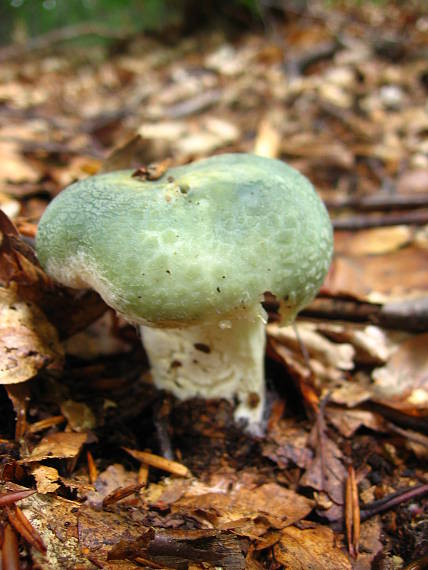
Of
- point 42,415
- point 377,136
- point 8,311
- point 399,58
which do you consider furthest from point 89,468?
point 399,58

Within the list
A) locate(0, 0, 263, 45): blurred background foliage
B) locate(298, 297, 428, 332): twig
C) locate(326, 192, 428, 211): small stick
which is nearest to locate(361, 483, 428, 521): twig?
locate(298, 297, 428, 332): twig

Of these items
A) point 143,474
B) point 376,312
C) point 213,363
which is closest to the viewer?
point 143,474

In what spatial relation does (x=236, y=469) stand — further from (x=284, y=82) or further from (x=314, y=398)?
(x=284, y=82)

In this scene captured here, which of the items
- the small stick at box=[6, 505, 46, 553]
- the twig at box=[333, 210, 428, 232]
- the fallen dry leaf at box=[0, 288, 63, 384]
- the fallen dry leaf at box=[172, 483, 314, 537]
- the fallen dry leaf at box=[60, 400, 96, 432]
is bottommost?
the fallen dry leaf at box=[172, 483, 314, 537]

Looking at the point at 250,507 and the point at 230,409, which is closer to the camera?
the point at 250,507

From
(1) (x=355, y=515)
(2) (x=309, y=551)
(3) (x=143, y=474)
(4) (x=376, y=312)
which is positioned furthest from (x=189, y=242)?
(4) (x=376, y=312)

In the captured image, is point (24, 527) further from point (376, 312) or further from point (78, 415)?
point (376, 312)

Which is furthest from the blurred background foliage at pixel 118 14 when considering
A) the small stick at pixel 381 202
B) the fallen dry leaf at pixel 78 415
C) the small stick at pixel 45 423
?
the small stick at pixel 45 423

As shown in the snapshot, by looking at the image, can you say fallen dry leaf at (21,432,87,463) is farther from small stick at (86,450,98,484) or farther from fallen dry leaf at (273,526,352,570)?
fallen dry leaf at (273,526,352,570)
